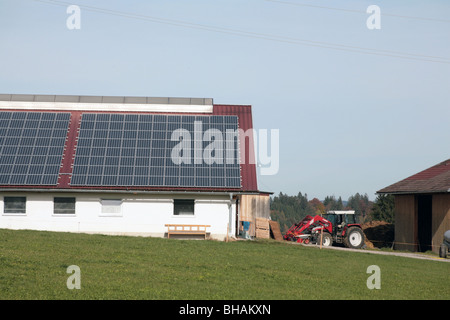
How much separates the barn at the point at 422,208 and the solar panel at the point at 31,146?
74.5 ft

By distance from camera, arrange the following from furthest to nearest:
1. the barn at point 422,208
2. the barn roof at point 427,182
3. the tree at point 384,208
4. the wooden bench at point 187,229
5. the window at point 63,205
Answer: the tree at point 384,208 < the barn roof at point 427,182 < the barn at point 422,208 < the window at point 63,205 < the wooden bench at point 187,229

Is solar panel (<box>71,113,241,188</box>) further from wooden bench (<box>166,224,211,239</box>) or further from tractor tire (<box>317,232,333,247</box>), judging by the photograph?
tractor tire (<box>317,232,333,247</box>)

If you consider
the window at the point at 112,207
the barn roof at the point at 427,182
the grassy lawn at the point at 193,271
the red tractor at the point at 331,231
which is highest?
the barn roof at the point at 427,182

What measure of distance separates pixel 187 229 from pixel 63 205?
741 centimetres

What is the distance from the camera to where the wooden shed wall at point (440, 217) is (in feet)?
120

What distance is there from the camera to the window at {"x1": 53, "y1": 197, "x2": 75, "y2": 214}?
35469mm

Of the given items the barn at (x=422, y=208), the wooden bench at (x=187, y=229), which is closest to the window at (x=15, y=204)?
the wooden bench at (x=187, y=229)

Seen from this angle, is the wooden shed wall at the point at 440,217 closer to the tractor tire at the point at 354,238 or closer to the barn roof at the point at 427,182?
the barn roof at the point at 427,182

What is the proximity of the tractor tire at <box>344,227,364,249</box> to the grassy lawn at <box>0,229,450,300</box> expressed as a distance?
734 cm

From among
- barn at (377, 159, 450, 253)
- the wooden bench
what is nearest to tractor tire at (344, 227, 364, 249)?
barn at (377, 159, 450, 253)
